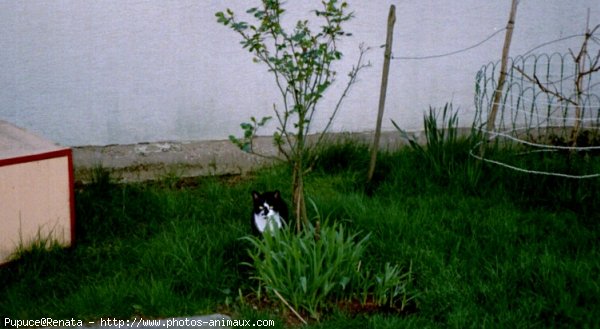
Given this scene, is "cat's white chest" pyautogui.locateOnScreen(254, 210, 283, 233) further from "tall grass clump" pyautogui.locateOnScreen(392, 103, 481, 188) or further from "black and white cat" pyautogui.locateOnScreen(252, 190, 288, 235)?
"tall grass clump" pyautogui.locateOnScreen(392, 103, 481, 188)

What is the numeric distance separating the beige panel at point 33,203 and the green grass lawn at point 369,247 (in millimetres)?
93

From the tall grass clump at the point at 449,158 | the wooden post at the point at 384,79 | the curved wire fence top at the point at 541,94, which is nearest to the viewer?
the wooden post at the point at 384,79

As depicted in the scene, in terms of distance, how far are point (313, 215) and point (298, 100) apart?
71 centimetres

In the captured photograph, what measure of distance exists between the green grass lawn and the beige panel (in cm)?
9

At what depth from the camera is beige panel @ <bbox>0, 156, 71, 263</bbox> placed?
3.58 metres

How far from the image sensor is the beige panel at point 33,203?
11.7 feet

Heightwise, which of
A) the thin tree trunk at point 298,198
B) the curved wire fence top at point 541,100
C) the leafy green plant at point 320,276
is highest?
the curved wire fence top at point 541,100

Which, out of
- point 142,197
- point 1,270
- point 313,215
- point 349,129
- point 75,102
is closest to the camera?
point 1,270

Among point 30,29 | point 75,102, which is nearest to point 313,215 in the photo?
point 75,102

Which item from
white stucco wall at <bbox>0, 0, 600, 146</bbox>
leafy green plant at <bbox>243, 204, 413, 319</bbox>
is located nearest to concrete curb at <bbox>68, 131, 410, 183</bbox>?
white stucco wall at <bbox>0, 0, 600, 146</bbox>

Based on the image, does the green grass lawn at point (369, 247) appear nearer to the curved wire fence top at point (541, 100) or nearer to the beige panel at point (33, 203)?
the beige panel at point (33, 203)

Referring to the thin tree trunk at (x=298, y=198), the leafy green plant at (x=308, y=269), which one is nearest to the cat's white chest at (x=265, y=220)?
the thin tree trunk at (x=298, y=198)

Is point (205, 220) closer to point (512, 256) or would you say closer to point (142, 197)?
point (142, 197)

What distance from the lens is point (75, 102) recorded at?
4820 mm
